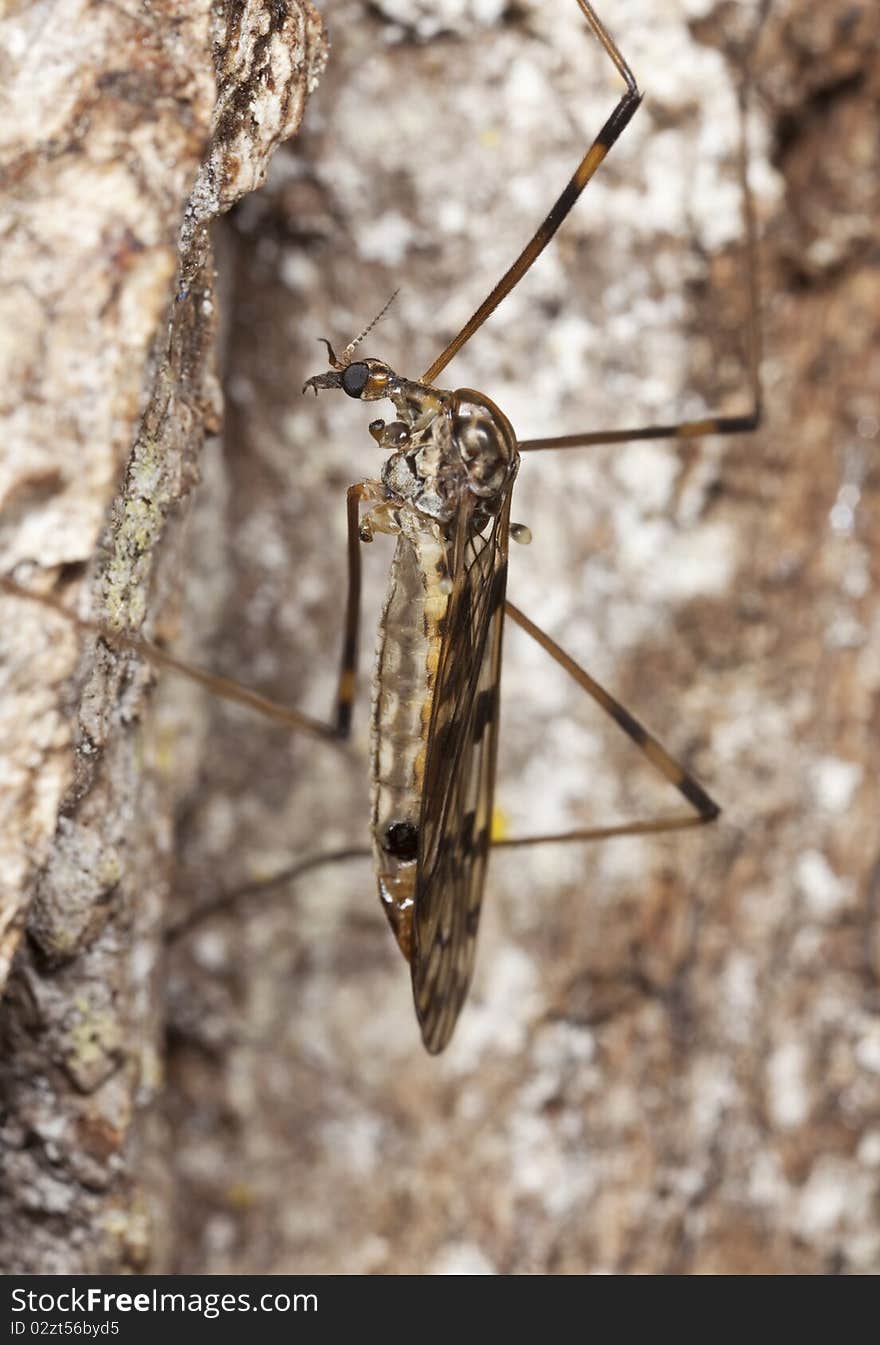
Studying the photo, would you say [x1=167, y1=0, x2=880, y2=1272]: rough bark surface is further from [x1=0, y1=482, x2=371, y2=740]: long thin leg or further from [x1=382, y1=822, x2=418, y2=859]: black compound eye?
[x1=382, y1=822, x2=418, y2=859]: black compound eye

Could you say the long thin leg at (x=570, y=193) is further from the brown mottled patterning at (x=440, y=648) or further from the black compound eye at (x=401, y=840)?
the black compound eye at (x=401, y=840)

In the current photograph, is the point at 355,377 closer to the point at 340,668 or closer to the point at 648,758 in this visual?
the point at 340,668

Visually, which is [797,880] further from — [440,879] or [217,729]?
[217,729]

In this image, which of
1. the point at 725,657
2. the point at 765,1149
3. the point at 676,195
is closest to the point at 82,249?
the point at 676,195

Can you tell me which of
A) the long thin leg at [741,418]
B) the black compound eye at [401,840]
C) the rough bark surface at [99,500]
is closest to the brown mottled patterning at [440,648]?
the black compound eye at [401,840]

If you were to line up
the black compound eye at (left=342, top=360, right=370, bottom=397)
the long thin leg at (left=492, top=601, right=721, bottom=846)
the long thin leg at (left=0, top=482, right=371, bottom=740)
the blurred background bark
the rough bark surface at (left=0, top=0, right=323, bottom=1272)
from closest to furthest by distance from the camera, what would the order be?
the rough bark surface at (left=0, top=0, right=323, bottom=1272), the long thin leg at (left=0, top=482, right=371, bottom=740), the black compound eye at (left=342, top=360, right=370, bottom=397), the blurred background bark, the long thin leg at (left=492, top=601, right=721, bottom=846)

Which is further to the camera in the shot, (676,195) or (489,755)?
(676,195)

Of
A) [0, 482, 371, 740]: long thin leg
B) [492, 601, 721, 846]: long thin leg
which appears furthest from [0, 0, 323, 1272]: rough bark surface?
[492, 601, 721, 846]: long thin leg
